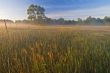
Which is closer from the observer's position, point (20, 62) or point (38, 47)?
point (20, 62)

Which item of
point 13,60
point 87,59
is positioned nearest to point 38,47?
point 13,60

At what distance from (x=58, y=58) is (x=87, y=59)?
0.56m

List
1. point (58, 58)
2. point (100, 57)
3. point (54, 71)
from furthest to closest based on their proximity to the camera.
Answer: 1. point (100, 57)
2. point (58, 58)
3. point (54, 71)

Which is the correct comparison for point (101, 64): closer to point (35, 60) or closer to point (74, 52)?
point (74, 52)

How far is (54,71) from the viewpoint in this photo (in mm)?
3828

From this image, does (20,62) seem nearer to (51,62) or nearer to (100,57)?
(51,62)

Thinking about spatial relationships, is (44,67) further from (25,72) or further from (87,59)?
(87,59)

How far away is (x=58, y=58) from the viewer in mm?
4172

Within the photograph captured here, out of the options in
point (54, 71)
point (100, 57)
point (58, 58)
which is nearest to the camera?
point (54, 71)

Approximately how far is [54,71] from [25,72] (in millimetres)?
438

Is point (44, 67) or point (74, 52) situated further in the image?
point (74, 52)

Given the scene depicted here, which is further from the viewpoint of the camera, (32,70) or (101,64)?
(101,64)

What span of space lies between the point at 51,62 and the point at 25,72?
43 cm

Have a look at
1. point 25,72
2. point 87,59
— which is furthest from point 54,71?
point 87,59
